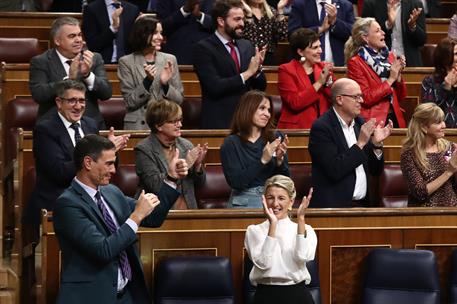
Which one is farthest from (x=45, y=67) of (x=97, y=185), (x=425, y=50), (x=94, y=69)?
(x=425, y=50)

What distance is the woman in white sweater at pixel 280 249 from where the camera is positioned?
5.96 m

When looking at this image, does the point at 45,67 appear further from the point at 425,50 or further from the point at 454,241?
the point at 425,50

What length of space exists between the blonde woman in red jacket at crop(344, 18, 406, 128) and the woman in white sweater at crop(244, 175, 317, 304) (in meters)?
2.31

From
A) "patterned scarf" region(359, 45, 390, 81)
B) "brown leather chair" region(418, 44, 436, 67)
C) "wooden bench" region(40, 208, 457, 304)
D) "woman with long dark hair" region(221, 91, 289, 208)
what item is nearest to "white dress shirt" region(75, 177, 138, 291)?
"wooden bench" region(40, 208, 457, 304)

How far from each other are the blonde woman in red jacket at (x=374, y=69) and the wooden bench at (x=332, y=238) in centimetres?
169

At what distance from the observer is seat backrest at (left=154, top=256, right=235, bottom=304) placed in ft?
20.3

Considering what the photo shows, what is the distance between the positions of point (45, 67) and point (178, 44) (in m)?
2.08

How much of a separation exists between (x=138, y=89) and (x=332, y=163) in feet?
5.50

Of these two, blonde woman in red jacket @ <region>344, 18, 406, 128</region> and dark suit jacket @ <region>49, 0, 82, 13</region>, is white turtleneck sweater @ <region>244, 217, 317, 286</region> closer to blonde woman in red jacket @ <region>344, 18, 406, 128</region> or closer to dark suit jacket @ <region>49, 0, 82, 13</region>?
blonde woman in red jacket @ <region>344, 18, 406, 128</region>

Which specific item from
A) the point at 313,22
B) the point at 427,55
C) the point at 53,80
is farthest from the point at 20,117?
the point at 427,55

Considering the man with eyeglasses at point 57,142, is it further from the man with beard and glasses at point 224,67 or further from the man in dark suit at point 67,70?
the man with beard and glasses at point 224,67

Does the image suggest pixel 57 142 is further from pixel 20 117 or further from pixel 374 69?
pixel 374 69

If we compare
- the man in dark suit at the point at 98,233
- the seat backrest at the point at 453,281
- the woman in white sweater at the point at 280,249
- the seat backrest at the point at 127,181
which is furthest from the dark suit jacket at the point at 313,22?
the man in dark suit at the point at 98,233

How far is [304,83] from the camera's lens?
816 cm
